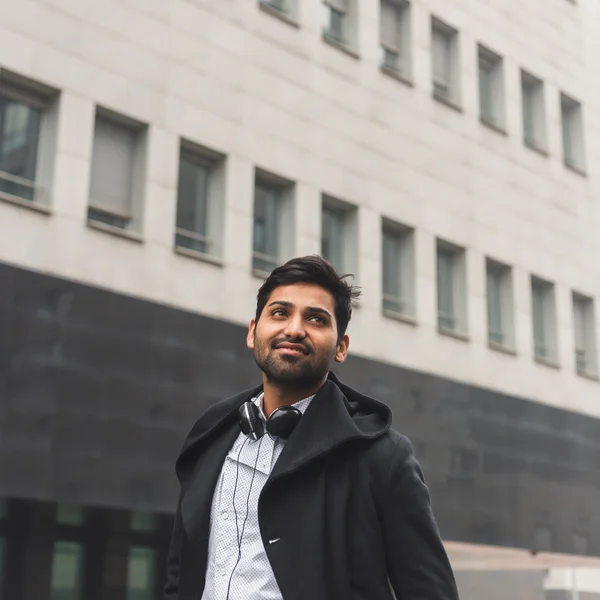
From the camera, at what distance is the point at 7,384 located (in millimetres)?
11102

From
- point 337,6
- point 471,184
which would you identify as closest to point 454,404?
point 471,184

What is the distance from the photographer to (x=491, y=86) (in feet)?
66.7

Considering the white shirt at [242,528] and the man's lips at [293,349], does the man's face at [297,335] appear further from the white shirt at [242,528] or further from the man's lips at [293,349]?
the white shirt at [242,528]

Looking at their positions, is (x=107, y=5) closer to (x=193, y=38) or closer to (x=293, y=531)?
(x=193, y=38)

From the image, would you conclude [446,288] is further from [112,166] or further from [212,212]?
[112,166]

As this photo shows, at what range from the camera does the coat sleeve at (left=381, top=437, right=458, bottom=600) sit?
254 centimetres

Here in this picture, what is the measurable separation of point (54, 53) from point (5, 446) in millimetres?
4804

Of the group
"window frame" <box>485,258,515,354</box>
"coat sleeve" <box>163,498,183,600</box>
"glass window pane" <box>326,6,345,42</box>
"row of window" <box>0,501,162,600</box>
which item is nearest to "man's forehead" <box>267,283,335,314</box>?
"coat sleeve" <box>163,498,183,600</box>

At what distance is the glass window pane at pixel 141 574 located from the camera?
12961 mm

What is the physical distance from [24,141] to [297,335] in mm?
10317

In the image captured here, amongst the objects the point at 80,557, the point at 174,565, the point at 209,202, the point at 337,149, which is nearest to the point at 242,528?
the point at 174,565

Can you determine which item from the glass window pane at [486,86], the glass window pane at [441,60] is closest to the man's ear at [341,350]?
the glass window pane at [441,60]

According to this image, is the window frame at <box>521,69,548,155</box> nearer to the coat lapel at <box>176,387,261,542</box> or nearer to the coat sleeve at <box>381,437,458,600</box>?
the coat lapel at <box>176,387,261,542</box>

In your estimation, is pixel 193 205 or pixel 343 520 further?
pixel 193 205
